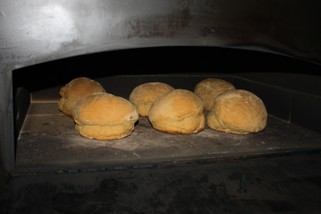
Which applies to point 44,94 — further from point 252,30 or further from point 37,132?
point 252,30

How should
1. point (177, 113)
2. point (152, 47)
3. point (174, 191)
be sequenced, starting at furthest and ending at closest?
point (177, 113) < point (152, 47) < point (174, 191)

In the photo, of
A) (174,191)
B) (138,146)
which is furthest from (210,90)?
(174,191)

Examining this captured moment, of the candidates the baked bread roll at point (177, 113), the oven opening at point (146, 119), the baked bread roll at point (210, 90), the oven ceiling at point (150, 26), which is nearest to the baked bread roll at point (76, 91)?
the oven opening at point (146, 119)

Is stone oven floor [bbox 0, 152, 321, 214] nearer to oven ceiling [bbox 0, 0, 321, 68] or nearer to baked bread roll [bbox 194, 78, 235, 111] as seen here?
oven ceiling [bbox 0, 0, 321, 68]

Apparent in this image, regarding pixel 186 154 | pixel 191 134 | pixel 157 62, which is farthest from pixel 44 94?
pixel 186 154

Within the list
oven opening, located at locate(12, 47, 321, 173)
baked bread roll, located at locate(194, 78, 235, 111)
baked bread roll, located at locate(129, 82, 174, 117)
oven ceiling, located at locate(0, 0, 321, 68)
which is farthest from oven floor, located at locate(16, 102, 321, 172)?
oven ceiling, located at locate(0, 0, 321, 68)

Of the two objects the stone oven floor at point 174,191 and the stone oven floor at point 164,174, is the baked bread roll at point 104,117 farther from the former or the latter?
the stone oven floor at point 174,191

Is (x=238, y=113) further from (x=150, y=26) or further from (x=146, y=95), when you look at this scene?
(x=150, y=26)
